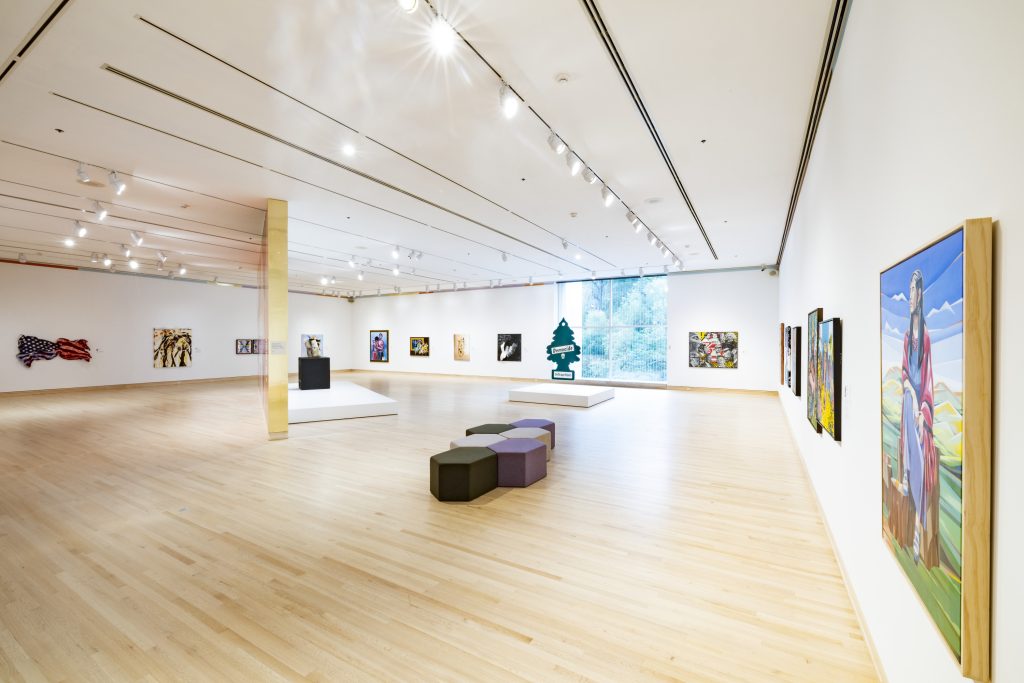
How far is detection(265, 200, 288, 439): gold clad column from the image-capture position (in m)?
8.12

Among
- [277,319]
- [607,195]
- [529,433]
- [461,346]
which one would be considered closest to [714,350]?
[607,195]

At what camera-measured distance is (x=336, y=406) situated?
10.3 m

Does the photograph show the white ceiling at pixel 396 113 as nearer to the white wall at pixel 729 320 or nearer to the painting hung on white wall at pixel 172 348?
the white wall at pixel 729 320

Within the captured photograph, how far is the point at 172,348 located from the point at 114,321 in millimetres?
2079

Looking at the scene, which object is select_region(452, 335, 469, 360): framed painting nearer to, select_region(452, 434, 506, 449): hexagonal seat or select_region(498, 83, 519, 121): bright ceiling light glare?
select_region(452, 434, 506, 449): hexagonal seat

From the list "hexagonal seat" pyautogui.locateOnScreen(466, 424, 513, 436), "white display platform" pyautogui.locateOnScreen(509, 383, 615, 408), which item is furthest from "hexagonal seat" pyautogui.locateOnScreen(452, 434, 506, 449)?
"white display platform" pyautogui.locateOnScreen(509, 383, 615, 408)

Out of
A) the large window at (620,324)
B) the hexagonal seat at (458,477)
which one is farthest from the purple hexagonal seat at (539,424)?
the large window at (620,324)

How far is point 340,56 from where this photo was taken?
159 inches

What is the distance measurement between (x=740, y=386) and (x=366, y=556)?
14943 millimetres

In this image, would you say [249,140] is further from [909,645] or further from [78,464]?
[909,645]

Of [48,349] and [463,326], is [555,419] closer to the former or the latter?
[463,326]

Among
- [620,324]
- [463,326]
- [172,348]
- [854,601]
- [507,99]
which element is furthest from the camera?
[463,326]

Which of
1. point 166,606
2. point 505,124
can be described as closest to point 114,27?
point 505,124

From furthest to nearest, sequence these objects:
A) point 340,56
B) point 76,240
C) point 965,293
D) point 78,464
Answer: point 76,240 → point 78,464 → point 340,56 → point 965,293
